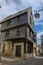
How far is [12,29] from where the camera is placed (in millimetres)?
31844

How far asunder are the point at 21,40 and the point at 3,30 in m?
7.45

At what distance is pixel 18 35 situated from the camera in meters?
29.5

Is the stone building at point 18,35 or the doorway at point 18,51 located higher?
the stone building at point 18,35

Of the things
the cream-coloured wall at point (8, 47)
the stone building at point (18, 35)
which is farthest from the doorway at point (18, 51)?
the cream-coloured wall at point (8, 47)

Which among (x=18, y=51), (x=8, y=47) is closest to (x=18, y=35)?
(x=18, y=51)

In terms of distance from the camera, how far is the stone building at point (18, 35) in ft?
94.1

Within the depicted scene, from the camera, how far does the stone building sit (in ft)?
94.1

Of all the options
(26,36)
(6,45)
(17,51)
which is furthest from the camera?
(6,45)

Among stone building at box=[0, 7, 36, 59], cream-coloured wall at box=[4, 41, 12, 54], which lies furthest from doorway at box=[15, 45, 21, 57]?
cream-coloured wall at box=[4, 41, 12, 54]

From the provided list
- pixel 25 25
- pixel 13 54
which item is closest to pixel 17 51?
pixel 13 54

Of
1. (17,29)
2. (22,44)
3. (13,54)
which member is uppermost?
(17,29)

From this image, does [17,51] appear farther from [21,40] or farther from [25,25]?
[25,25]

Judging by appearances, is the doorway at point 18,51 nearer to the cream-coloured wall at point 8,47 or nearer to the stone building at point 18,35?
the stone building at point 18,35

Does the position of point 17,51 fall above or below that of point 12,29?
below
